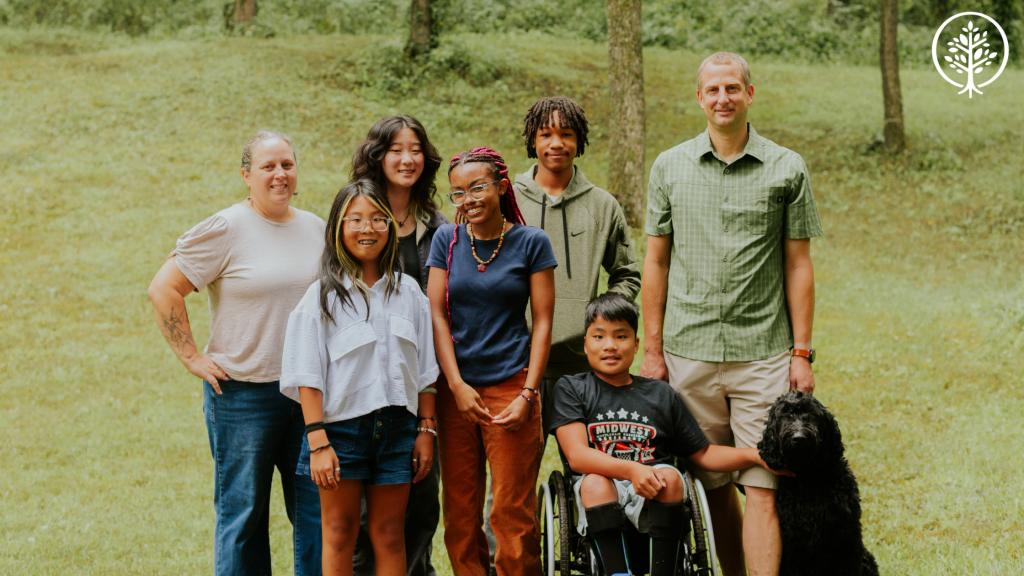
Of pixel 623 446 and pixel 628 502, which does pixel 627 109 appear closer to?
pixel 623 446

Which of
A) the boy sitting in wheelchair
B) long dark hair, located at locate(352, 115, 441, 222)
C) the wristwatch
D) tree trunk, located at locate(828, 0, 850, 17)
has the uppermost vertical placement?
tree trunk, located at locate(828, 0, 850, 17)

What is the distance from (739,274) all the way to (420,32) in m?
15.3

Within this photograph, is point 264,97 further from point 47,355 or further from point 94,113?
point 47,355

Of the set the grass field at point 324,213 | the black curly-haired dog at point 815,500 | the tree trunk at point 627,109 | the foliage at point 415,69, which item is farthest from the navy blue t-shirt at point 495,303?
the foliage at point 415,69

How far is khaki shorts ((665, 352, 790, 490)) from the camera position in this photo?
329 centimetres

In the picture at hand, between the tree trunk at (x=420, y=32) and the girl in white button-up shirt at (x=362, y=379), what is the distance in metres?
14.9

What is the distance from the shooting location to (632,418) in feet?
10.6

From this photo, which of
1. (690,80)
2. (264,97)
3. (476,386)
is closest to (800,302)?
(476,386)

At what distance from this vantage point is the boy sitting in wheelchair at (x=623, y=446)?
298 centimetres

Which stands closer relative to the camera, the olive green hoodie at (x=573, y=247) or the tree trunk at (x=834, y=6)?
the olive green hoodie at (x=573, y=247)

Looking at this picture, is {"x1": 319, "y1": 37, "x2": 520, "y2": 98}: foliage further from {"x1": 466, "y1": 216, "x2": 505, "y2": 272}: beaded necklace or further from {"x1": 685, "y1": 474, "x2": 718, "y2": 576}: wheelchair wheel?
{"x1": 685, "y1": 474, "x2": 718, "y2": 576}: wheelchair wheel

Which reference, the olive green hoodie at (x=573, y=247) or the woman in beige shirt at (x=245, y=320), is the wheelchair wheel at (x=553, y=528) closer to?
the olive green hoodie at (x=573, y=247)

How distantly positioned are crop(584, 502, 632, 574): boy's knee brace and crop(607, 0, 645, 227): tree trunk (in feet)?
24.2

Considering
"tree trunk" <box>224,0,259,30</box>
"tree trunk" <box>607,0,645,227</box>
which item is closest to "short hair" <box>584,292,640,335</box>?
"tree trunk" <box>607,0,645,227</box>
